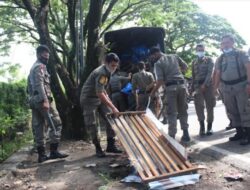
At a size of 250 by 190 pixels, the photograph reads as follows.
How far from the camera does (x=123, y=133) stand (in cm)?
572

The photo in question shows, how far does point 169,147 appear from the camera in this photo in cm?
546

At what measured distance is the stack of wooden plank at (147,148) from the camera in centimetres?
479

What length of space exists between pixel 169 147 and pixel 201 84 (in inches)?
114

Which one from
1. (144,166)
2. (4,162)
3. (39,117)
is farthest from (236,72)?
(4,162)

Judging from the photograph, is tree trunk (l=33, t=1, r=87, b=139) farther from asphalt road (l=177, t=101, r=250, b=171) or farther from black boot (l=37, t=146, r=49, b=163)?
asphalt road (l=177, t=101, r=250, b=171)

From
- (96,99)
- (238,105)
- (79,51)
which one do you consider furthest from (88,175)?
(79,51)

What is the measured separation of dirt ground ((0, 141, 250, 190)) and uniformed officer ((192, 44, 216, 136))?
5.37ft

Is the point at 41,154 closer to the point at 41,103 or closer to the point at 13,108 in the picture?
the point at 41,103

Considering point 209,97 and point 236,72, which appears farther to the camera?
point 209,97

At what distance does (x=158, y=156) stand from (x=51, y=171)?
1739 millimetres

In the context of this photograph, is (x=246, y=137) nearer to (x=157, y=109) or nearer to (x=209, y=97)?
(x=209, y=97)

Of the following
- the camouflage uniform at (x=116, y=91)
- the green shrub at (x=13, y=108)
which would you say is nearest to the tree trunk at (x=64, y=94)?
the camouflage uniform at (x=116, y=91)

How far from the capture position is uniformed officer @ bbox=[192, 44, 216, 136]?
801cm

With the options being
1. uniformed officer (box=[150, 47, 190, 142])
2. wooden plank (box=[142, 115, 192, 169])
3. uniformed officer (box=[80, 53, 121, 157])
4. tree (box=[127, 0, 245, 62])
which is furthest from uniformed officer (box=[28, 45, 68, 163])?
tree (box=[127, 0, 245, 62])
